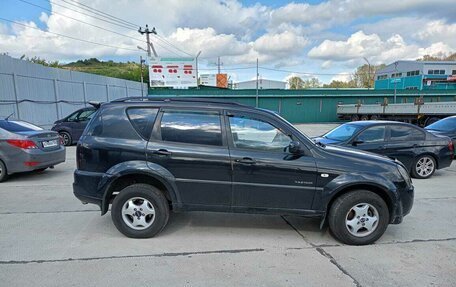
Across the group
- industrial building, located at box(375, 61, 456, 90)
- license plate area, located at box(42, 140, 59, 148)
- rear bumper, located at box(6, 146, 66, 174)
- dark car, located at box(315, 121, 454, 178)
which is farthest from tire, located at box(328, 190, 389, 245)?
industrial building, located at box(375, 61, 456, 90)

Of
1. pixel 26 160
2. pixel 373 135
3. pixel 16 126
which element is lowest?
pixel 26 160

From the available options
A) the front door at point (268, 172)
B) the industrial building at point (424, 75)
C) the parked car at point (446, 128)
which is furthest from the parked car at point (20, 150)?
the industrial building at point (424, 75)

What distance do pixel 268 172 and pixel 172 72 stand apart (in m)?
27.7

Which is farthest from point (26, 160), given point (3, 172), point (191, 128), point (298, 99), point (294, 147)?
point (298, 99)

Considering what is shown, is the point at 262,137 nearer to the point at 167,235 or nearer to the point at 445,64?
the point at 167,235

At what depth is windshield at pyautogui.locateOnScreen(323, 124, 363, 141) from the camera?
23.8 feet

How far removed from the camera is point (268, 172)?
371 cm

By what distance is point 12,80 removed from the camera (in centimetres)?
1227

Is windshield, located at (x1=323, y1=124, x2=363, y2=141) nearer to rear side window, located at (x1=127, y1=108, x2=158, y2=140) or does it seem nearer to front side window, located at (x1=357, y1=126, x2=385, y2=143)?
front side window, located at (x1=357, y1=126, x2=385, y2=143)

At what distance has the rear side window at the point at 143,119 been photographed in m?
3.85

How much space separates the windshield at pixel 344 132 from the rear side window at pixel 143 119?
16.5ft

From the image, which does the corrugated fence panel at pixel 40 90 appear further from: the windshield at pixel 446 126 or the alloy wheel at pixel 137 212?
the windshield at pixel 446 126

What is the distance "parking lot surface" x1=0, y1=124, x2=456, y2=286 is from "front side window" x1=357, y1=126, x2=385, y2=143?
2494mm

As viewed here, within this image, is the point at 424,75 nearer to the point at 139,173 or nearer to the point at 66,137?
the point at 66,137
